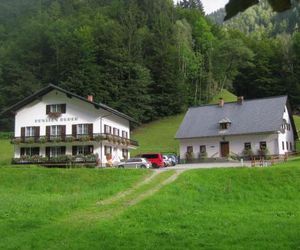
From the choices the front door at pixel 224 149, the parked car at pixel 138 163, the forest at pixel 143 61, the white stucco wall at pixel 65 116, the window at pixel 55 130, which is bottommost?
the parked car at pixel 138 163

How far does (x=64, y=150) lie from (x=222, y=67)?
5352cm

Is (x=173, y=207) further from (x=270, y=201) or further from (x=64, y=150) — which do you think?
(x=64, y=150)

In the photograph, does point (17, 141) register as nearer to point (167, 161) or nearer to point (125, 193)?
point (167, 161)

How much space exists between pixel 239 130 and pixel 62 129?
19036 mm

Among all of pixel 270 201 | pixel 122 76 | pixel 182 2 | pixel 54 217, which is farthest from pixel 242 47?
pixel 54 217

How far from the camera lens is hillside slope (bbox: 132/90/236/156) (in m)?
62.7

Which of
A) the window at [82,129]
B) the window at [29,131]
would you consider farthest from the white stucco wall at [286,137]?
the window at [29,131]

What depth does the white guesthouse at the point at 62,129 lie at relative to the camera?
153ft

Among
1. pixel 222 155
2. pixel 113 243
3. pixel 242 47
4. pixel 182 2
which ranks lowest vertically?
pixel 113 243

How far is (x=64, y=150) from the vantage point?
47656 millimetres

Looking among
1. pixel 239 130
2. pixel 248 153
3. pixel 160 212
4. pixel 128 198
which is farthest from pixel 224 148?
pixel 160 212

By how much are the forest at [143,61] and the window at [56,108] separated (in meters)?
28.2

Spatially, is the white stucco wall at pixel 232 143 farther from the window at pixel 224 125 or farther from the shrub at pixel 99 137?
the shrub at pixel 99 137

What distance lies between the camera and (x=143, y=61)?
8988cm
